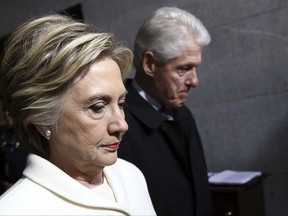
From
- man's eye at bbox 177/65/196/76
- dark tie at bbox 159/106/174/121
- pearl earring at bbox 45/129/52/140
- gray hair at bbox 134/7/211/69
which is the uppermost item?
gray hair at bbox 134/7/211/69

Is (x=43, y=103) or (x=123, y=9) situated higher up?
(x=123, y=9)

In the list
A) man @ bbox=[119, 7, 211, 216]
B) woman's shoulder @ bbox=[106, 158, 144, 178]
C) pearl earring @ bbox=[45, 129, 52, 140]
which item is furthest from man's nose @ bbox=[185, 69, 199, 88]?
pearl earring @ bbox=[45, 129, 52, 140]

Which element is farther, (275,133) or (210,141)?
(210,141)

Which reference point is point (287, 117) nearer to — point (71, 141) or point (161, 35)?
point (161, 35)

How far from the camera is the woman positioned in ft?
2.70

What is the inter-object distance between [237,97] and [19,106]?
4.96 ft

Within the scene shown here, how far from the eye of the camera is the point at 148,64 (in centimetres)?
155

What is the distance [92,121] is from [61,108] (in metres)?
0.08

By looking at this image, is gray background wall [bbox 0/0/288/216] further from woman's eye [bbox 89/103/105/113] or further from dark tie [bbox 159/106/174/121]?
woman's eye [bbox 89/103/105/113]

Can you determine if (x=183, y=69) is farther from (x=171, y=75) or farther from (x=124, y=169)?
(x=124, y=169)

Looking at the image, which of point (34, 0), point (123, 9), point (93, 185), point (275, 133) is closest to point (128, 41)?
point (123, 9)

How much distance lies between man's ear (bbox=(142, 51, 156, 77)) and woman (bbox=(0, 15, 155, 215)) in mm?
619

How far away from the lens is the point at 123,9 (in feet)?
7.07

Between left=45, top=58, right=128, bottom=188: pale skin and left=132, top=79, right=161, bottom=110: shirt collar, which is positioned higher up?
left=45, top=58, right=128, bottom=188: pale skin
